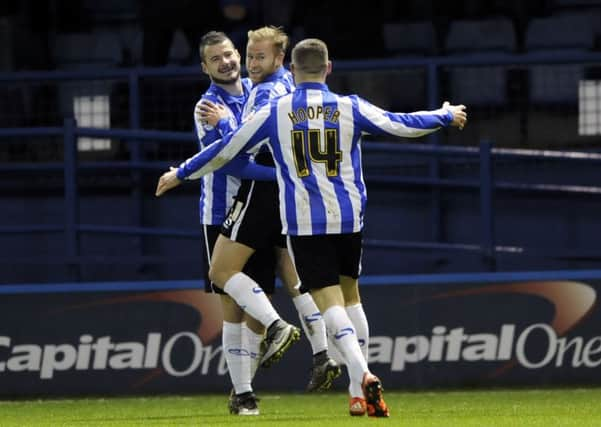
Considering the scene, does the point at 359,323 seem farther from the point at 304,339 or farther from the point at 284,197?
the point at 304,339

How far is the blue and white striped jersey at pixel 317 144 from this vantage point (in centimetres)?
792

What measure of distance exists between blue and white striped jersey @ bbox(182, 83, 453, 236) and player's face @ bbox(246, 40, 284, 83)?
66 centimetres

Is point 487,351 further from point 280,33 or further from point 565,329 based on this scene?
point 280,33

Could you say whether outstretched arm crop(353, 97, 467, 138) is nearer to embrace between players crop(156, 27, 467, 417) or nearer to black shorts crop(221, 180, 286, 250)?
embrace between players crop(156, 27, 467, 417)

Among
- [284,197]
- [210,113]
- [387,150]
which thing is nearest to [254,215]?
[210,113]

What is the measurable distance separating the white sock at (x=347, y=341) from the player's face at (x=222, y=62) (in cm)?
160

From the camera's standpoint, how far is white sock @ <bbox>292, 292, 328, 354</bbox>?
864cm

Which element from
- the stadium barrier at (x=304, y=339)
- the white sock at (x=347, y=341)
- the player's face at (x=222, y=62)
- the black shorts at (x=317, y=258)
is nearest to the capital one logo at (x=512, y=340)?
the stadium barrier at (x=304, y=339)

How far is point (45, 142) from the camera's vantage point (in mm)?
12297

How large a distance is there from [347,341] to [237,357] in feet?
3.89

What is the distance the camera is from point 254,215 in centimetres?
868

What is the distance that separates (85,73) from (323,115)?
16.1 ft

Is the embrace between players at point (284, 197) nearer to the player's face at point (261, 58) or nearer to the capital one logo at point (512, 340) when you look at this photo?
the player's face at point (261, 58)

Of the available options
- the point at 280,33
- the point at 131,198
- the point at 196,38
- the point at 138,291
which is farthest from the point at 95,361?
the point at 196,38
